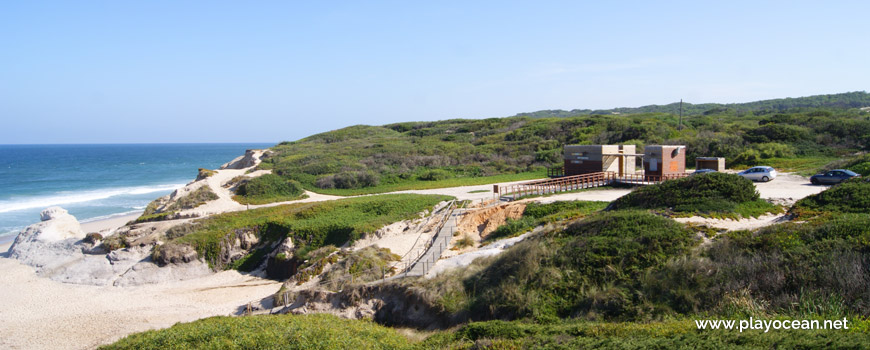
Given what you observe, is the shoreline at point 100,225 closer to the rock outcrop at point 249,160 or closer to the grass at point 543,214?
the rock outcrop at point 249,160

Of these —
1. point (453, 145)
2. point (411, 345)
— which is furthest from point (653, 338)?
point (453, 145)

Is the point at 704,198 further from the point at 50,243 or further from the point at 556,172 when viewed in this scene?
the point at 50,243

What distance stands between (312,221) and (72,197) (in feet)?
137

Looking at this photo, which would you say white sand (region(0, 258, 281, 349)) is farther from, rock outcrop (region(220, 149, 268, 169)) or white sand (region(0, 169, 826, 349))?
rock outcrop (region(220, 149, 268, 169))

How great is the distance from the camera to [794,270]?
10734mm

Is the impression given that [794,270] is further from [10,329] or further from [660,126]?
[660,126]

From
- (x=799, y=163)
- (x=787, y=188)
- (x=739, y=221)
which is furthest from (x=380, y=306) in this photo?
(x=799, y=163)

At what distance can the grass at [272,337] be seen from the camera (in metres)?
10.6

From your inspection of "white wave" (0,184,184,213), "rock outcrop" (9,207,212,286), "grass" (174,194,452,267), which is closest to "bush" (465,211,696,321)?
"grass" (174,194,452,267)

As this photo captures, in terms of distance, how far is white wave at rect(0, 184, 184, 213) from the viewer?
1845 inches

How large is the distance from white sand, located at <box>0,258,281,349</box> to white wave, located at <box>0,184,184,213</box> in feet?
91.7

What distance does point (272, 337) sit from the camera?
10.9 m

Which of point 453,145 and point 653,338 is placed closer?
point 653,338

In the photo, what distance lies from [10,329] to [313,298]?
11495mm
